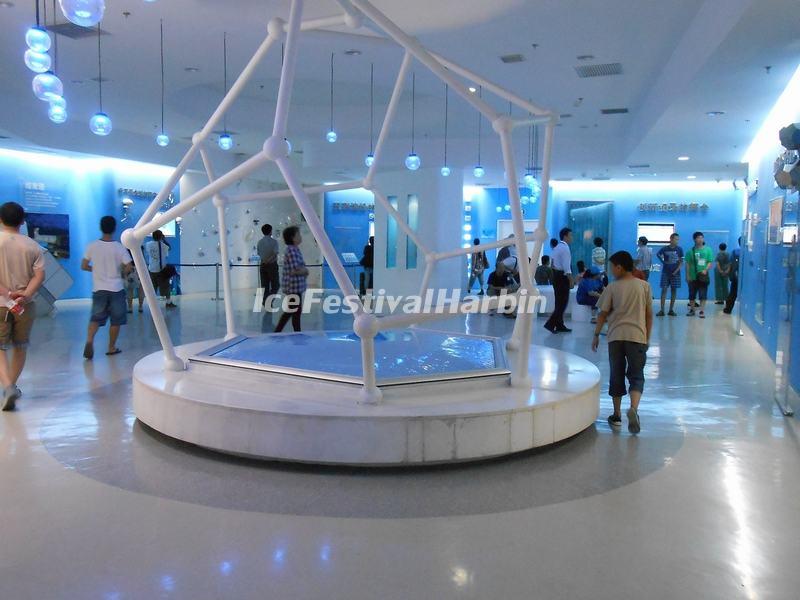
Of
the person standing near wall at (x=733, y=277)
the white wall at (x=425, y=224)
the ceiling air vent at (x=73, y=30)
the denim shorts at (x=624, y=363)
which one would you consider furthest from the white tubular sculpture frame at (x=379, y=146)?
the person standing near wall at (x=733, y=277)

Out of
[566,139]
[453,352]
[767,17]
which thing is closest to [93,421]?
[453,352]

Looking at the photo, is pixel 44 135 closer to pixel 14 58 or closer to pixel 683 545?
pixel 14 58

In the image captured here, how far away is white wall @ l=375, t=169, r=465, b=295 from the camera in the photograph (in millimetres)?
17125

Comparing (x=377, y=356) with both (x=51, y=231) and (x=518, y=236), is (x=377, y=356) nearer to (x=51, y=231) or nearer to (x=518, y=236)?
(x=518, y=236)

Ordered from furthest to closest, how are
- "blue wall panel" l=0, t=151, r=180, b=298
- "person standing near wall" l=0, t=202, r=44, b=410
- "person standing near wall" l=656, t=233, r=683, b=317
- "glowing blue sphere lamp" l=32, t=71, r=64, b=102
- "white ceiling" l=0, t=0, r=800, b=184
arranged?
"blue wall panel" l=0, t=151, r=180, b=298, "person standing near wall" l=656, t=233, r=683, b=317, "white ceiling" l=0, t=0, r=800, b=184, "glowing blue sphere lamp" l=32, t=71, r=64, b=102, "person standing near wall" l=0, t=202, r=44, b=410

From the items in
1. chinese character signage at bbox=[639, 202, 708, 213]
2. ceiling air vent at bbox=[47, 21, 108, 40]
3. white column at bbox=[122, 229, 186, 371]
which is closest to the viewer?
white column at bbox=[122, 229, 186, 371]

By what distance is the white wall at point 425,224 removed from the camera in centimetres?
1712

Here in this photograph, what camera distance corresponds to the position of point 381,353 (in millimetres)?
5992

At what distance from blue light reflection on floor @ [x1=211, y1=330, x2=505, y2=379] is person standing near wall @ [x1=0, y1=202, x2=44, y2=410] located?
1.65 metres

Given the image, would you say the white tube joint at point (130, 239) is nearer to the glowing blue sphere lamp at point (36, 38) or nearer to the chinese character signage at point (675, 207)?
the glowing blue sphere lamp at point (36, 38)

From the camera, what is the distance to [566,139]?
15.9 meters

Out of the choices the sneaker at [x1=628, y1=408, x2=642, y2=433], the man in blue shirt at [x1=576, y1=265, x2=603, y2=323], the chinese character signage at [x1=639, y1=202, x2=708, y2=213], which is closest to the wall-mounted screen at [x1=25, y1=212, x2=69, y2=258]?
the man in blue shirt at [x1=576, y1=265, x2=603, y2=323]

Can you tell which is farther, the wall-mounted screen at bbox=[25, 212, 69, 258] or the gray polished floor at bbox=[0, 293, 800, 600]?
the wall-mounted screen at bbox=[25, 212, 69, 258]

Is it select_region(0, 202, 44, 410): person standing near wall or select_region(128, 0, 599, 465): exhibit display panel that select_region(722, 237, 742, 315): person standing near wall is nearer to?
select_region(128, 0, 599, 465): exhibit display panel
